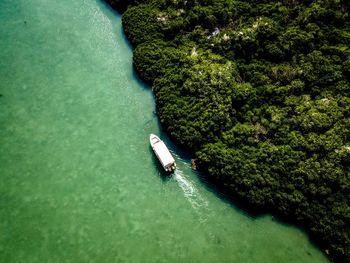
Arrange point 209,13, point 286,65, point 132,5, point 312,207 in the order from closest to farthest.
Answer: point 312,207, point 286,65, point 209,13, point 132,5

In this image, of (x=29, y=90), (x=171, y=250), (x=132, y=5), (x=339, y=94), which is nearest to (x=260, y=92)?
(x=339, y=94)

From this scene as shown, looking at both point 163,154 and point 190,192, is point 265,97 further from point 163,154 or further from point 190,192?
point 190,192

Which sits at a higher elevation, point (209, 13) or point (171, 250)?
point (209, 13)

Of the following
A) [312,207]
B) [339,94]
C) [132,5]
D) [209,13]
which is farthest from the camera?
[132,5]

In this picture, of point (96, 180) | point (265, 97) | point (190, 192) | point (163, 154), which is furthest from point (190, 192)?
point (265, 97)

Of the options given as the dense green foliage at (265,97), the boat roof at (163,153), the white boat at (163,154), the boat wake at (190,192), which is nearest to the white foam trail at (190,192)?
the boat wake at (190,192)

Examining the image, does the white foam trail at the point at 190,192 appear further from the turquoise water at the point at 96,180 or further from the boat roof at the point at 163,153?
the boat roof at the point at 163,153

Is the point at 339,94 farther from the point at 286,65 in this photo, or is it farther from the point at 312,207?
the point at 312,207
